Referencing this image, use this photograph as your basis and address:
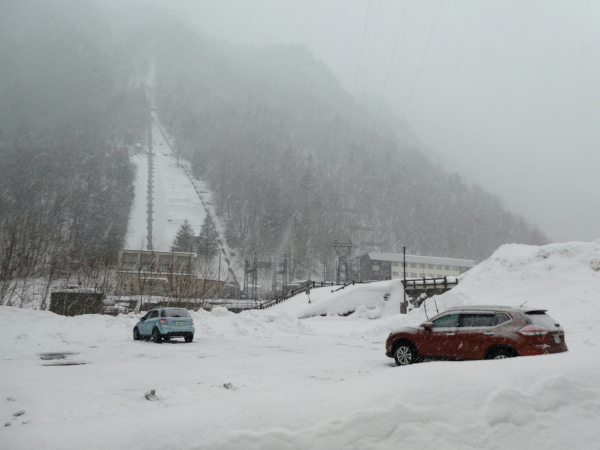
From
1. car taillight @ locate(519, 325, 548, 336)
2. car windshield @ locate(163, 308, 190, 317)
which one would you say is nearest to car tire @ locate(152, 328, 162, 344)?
car windshield @ locate(163, 308, 190, 317)

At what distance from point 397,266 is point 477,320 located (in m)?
101

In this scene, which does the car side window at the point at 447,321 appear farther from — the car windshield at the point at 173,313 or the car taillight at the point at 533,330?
the car windshield at the point at 173,313

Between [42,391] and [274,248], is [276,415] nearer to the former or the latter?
[42,391]

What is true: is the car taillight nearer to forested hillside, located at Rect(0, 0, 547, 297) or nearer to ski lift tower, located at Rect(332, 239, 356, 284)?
ski lift tower, located at Rect(332, 239, 356, 284)

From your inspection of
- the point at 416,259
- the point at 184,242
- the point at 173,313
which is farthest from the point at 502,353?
the point at 416,259

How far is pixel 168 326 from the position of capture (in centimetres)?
1838

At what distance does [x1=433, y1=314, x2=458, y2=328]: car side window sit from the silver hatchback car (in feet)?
37.4

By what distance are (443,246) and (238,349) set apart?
150573 millimetres

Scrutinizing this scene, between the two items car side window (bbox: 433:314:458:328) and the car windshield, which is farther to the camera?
the car windshield

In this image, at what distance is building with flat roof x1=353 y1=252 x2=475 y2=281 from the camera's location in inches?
4013

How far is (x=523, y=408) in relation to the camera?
424cm

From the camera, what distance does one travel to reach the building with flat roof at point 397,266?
101938 millimetres

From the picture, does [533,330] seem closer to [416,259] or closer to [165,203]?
[416,259]

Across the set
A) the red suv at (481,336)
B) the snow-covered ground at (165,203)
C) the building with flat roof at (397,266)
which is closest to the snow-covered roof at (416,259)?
the building with flat roof at (397,266)
